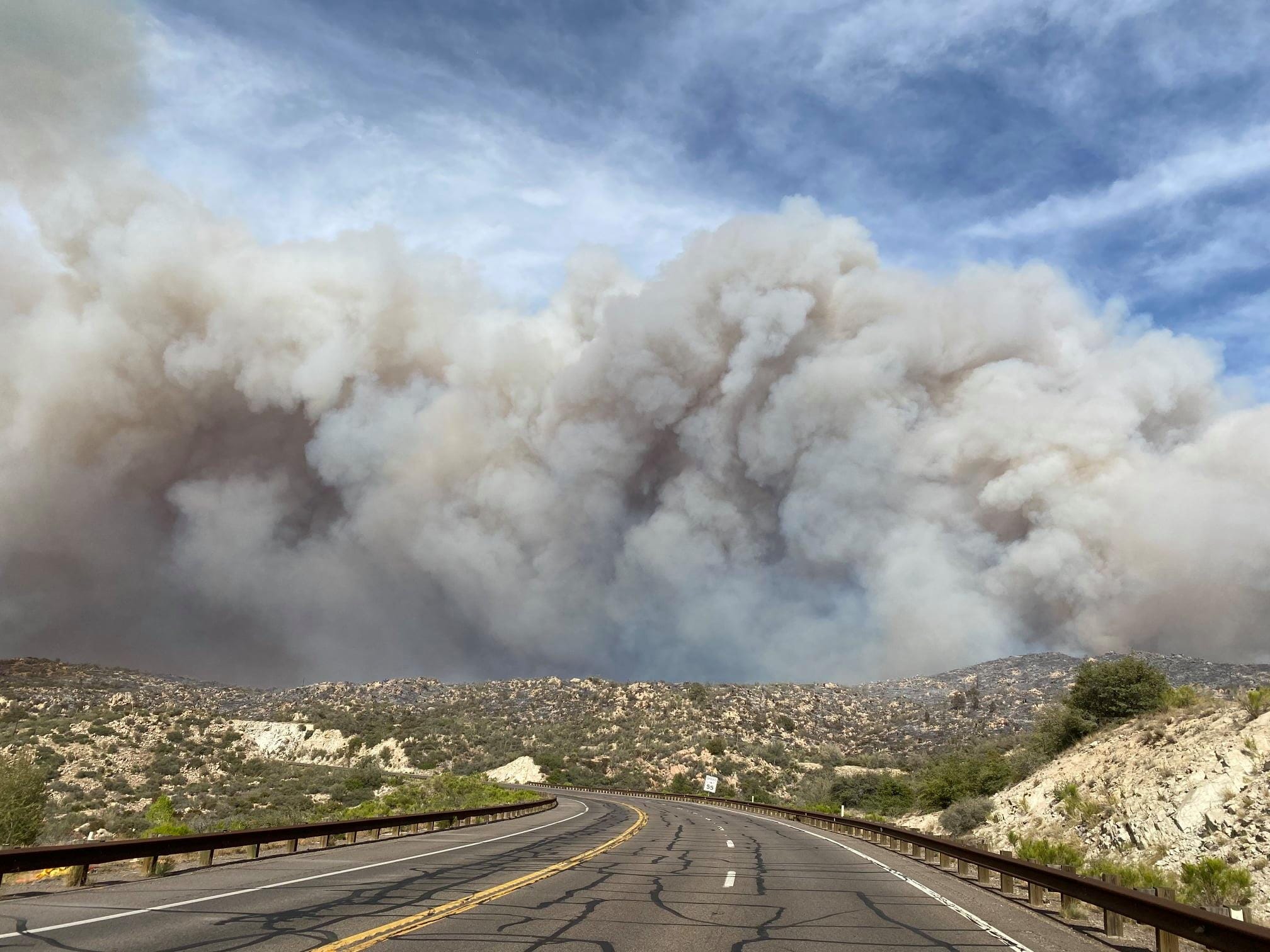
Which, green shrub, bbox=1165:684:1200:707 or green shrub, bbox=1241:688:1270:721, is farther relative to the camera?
green shrub, bbox=1165:684:1200:707

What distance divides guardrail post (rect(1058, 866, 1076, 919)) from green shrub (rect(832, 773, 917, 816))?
31.1 metres

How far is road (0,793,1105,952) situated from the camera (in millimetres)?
7312

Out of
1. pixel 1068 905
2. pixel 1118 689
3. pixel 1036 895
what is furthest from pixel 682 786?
pixel 1068 905

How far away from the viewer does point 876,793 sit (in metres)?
45.2

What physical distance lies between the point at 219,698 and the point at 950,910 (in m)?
106

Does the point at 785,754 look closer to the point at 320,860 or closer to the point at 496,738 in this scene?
the point at 496,738

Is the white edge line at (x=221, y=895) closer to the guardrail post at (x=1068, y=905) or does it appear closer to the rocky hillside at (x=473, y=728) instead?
the guardrail post at (x=1068, y=905)

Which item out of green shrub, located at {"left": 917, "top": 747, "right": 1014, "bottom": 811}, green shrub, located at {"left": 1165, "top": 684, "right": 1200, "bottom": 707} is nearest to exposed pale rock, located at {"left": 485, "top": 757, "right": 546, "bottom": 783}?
green shrub, located at {"left": 917, "top": 747, "right": 1014, "bottom": 811}

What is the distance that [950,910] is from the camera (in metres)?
10.3

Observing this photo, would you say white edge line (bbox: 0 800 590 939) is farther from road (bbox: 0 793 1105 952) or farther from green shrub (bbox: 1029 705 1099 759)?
green shrub (bbox: 1029 705 1099 759)

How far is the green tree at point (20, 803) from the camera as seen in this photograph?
20.7 meters

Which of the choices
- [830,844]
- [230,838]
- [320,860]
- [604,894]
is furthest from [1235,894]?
[230,838]

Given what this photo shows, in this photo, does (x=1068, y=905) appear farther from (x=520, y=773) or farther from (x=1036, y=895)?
(x=520, y=773)

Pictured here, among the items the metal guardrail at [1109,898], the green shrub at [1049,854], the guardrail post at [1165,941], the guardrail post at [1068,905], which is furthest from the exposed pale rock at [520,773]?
the guardrail post at [1165,941]
